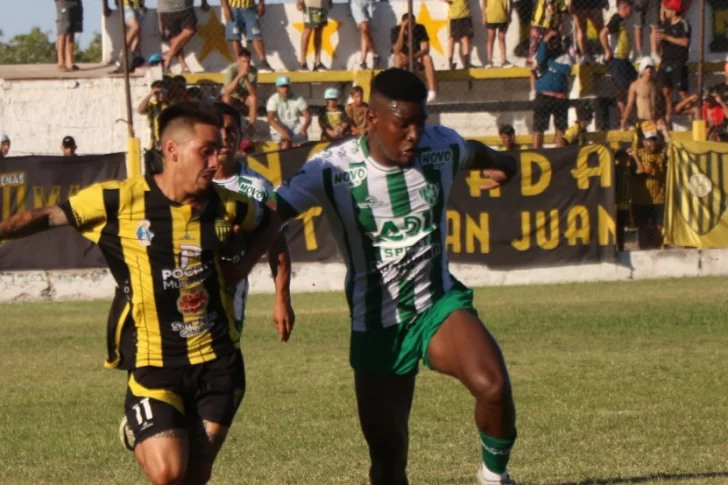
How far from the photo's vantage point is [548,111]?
21672 millimetres

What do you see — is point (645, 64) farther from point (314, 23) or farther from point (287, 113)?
point (287, 113)

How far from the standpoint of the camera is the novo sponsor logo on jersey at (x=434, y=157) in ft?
22.3

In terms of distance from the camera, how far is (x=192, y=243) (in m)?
5.84

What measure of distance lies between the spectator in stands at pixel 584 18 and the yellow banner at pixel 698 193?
4647mm

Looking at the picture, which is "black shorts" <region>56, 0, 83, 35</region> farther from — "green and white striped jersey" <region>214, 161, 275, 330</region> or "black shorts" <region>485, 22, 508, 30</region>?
"green and white striped jersey" <region>214, 161, 275, 330</region>

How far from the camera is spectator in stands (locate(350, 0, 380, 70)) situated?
23688mm

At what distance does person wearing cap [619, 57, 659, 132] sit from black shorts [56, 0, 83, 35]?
917 centimetres

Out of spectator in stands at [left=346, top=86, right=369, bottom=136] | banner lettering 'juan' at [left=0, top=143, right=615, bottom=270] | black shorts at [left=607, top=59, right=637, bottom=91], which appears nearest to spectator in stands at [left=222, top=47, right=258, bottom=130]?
spectator in stands at [left=346, top=86, right=369, bottom=136]

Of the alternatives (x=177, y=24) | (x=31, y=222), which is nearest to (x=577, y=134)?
(x=177, y=24)

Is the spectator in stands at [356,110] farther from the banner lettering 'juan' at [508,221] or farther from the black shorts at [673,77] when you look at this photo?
the black shorts at [673,77]

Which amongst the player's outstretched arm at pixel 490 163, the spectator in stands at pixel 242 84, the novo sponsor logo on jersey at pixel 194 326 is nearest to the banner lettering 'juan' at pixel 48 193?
the spectator in stands at pixel 242 84

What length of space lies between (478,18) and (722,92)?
191 inches

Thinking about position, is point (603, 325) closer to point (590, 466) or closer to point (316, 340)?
point (316, 340)

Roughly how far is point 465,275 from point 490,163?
11.5 m
